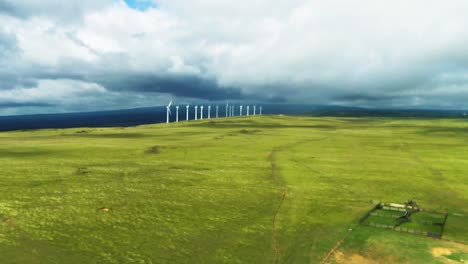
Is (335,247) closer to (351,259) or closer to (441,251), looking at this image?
(351,259)

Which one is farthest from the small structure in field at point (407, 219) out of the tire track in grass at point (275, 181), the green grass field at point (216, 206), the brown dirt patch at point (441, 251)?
the tire track in grass at point (275, 181)

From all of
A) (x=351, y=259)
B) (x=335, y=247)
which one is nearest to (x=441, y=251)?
(x=351, y=259)

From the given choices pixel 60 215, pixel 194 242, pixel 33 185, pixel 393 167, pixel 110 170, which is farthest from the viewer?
pixel 393 167

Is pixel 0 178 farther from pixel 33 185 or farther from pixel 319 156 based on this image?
pixel 319 156

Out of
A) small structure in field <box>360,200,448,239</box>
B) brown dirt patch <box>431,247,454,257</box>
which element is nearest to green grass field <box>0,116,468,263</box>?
brown dirt patch <box>431,247,454,257</box>

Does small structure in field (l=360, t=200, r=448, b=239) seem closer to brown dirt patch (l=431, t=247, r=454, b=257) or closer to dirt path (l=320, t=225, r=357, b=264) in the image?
brown dirt patch (l=431, t=247, r=454, b=257)

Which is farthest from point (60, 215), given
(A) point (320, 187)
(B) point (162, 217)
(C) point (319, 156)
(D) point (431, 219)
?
(C) point (319, 156)

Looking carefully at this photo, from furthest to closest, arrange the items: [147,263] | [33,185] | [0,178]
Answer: [0,178] < [33,185] < [147,263]
